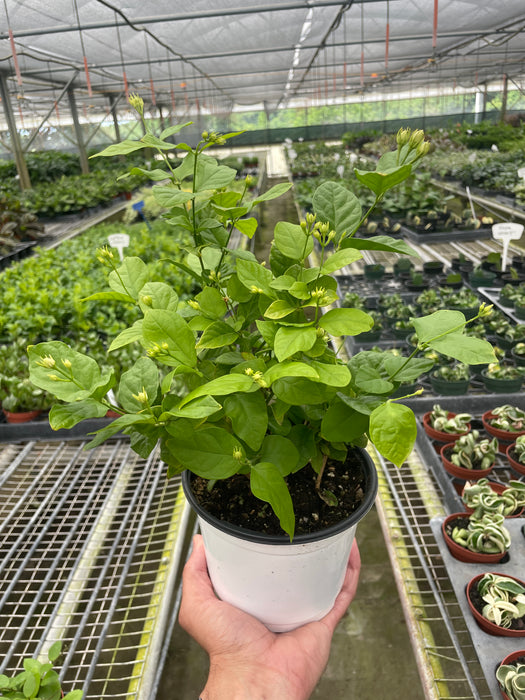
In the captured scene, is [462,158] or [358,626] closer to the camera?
[358,626]

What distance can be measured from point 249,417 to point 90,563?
0.92 m

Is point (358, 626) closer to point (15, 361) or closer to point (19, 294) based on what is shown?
point (15, 361)

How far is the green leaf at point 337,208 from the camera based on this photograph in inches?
26.1

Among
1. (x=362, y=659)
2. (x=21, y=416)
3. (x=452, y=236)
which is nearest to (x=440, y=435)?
(x=362, y=659)

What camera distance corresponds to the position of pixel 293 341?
0.55 m

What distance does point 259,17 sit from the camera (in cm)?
788

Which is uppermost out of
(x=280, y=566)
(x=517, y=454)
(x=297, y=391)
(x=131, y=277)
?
(x=131, y=277)

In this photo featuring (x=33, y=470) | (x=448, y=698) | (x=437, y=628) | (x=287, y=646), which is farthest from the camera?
(x=33, y=470)

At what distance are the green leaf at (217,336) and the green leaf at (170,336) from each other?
0.14ft

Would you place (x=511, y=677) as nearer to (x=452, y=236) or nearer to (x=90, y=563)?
(x=90, y=563)

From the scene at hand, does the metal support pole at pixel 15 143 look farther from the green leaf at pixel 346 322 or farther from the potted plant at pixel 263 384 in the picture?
the green leaf at pixel 346 322

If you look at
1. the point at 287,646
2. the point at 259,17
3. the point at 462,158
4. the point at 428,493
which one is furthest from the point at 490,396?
the point at 259,17

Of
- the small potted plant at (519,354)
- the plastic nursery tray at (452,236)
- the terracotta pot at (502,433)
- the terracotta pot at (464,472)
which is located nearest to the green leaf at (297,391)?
the terracotta pot at (464,472)

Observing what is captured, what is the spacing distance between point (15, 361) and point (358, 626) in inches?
64.1
